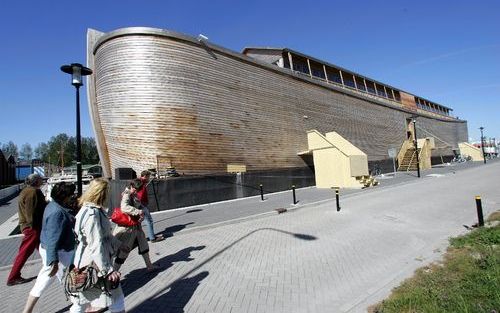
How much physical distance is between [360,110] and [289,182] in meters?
15.3

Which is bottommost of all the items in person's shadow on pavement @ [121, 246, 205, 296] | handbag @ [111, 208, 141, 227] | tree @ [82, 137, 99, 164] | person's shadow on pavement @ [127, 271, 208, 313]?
person's shadow on pavement @ [127, 271, 208, 313]

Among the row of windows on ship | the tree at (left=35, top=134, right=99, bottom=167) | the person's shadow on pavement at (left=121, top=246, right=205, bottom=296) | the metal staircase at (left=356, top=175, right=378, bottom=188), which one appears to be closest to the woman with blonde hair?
the person's shadow on pavement at (left=121, top=246, right=205, bottom=296)

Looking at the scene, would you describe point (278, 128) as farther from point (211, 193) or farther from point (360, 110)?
point (360, 110)

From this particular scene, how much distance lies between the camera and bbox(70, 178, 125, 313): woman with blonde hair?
347 centimetres

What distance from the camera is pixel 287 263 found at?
6.43m

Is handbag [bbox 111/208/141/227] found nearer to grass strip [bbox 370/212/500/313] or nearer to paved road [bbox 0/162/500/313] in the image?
paved road [bbox 0/162/500/313]

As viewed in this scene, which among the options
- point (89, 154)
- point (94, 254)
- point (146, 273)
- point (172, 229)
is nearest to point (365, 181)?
point (172, 229)

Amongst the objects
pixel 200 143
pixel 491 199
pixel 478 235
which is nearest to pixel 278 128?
pixel 200 143

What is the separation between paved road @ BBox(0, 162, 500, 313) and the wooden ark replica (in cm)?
709

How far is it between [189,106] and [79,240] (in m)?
14.1

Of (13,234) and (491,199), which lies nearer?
(13,234)

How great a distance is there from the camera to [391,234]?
8539 mm

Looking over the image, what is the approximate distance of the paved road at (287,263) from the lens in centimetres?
481

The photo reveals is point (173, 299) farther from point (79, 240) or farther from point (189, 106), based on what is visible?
point (189, 106)
